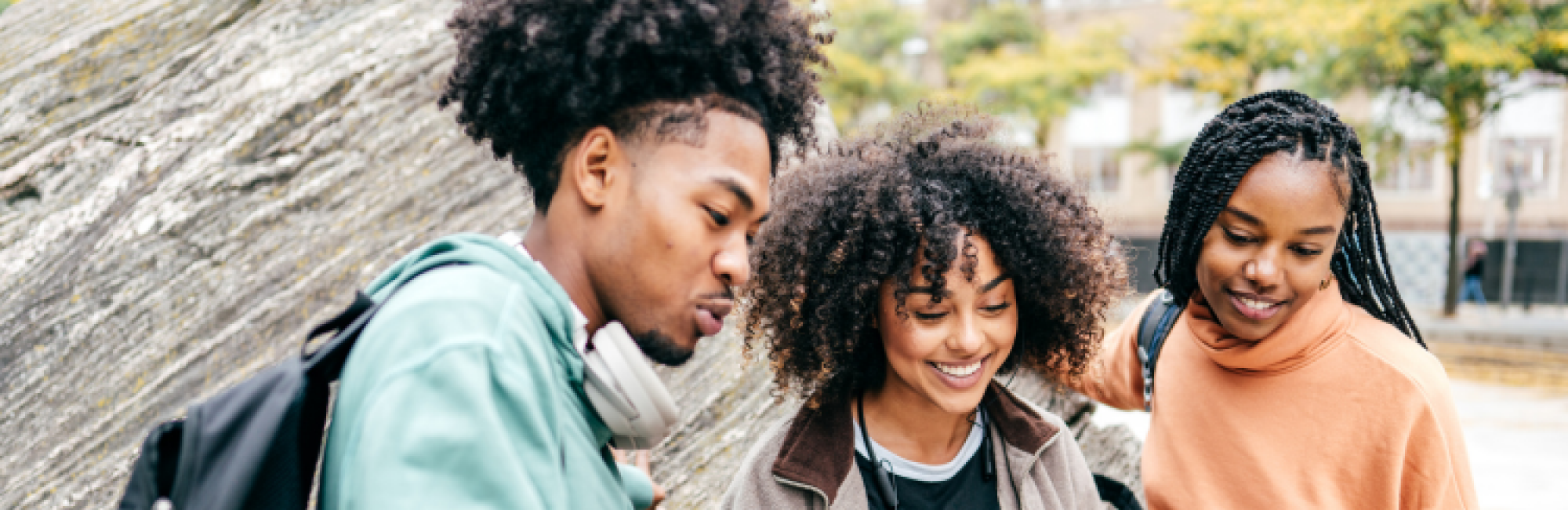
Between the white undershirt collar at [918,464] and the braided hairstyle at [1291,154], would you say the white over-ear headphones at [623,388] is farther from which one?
the braided hairstyle at [1291,154]

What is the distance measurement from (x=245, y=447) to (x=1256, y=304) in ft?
6.96

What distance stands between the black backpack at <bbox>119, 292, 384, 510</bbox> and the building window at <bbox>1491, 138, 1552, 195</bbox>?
27.0 meters

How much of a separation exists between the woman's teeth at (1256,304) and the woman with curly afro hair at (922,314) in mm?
356

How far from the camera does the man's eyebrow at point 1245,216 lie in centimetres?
221

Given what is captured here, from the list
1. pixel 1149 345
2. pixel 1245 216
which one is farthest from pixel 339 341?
pixel 1149 345

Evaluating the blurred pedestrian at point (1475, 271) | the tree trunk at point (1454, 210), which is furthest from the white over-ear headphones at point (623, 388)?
the blurred pedestrian at point (1475, 271)

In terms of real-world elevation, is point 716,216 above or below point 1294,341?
above

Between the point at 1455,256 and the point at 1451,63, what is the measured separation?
5.07 m

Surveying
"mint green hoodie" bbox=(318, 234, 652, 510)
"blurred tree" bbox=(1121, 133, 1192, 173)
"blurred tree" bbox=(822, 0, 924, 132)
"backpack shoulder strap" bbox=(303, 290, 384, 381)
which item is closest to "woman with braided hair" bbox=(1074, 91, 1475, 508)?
"mint green hoodie" bbox=(318, 234, 652, 510)

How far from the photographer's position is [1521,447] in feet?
27.6

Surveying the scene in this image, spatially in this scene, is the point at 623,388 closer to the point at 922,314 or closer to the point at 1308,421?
the point at 922,314

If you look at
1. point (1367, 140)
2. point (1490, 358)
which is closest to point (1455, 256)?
point (1367, 140)

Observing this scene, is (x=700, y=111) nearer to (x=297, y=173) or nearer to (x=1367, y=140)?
(x=297, y=173)

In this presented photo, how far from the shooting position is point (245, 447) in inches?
45.6
